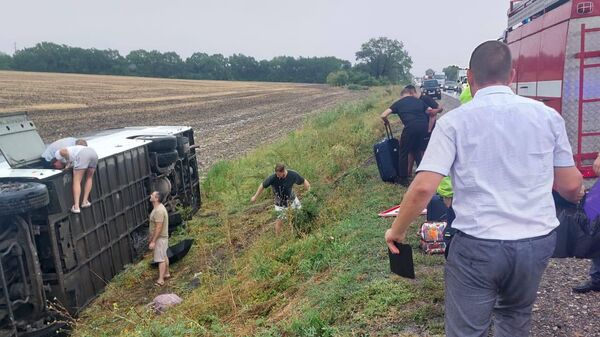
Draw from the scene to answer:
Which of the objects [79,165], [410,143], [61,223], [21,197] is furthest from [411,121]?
[21,197]

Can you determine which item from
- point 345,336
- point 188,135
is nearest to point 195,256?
point 188,135

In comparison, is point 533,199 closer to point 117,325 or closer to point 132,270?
point 117,325

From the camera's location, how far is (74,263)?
6348 millimetres

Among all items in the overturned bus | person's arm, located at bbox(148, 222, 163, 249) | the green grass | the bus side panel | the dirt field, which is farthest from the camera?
the dirt field

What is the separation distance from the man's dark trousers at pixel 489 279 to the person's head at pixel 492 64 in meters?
0.73

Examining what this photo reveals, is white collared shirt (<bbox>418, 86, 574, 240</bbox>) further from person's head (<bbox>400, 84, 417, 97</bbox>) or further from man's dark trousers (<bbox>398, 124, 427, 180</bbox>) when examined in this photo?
person's head (<bbox>400, 84, 417, 97</bbox>)

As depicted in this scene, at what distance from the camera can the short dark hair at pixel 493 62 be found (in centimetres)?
247

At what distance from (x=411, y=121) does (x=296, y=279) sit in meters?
3.55

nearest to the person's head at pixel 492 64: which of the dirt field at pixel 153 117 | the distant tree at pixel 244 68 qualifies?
the dirt field at pixel 153 117

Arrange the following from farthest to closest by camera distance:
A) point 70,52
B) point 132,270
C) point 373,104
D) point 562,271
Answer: point 70,52, point 373,104, point 132,270, point 562,271

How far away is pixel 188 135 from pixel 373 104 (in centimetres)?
1989

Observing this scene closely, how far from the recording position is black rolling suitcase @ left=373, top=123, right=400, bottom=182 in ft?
28.6

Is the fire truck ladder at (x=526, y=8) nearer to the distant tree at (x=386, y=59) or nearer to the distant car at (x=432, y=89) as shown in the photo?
the distant car at (x=432, y=89)

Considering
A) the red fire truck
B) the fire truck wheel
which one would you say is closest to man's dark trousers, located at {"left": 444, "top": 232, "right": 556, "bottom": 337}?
the fire truck wheel
